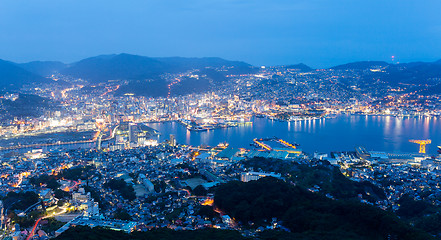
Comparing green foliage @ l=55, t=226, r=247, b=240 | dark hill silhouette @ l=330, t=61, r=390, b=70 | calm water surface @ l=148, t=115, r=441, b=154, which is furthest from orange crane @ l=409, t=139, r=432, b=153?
dark hill silhouette @ l=330, t=61, r=390, b=70

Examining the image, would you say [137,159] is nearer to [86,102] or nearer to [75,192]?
[75,192]

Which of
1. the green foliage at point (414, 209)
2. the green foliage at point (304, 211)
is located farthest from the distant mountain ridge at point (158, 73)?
the green foliage at point (304, 211)

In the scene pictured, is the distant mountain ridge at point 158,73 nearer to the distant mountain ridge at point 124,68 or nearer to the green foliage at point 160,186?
the distant mountain ridge at point 124,68

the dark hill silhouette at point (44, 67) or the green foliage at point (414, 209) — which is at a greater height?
A: the dark hill silhouette at point (44, 67)

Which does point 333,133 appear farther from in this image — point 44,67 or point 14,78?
point 44,67

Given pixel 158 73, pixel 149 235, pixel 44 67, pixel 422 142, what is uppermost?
pixel 44 67

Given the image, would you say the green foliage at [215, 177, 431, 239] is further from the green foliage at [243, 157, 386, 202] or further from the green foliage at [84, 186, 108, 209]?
the green foliage at [84, 186, 108, 209]

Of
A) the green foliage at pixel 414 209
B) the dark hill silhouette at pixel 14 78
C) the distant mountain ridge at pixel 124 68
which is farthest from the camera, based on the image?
the distant mountain ridge at pixel 124 68

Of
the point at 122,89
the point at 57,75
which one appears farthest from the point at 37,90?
the point at 57,75

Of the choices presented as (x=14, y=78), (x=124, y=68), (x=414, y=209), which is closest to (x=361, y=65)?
(x=124, y=68)
